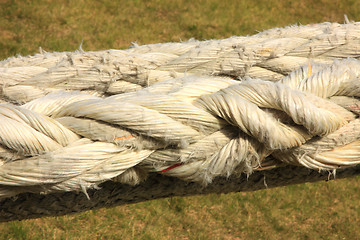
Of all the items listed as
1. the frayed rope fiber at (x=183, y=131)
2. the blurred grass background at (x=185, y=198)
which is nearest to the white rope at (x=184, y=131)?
the frayed rope fiber at (x=183, y=131)

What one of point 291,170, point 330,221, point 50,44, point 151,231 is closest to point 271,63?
point 291,170

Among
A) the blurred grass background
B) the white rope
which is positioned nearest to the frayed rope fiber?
the white rope

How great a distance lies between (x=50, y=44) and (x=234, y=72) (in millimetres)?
1536

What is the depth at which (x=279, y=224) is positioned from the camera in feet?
6.10

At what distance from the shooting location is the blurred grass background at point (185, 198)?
5.69 feet

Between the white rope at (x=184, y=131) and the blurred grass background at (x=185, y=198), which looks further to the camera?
the blurred grass background at (x=185, y=198)

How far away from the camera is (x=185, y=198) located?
1.86 m

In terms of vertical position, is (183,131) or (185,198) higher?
(183,131)

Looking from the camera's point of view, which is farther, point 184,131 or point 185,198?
point 185,198

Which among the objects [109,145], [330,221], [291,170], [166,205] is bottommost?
[330,221]

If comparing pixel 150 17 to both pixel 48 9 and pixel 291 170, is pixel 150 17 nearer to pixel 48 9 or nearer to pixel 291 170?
pixel 48 9

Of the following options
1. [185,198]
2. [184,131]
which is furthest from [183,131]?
[185,198]

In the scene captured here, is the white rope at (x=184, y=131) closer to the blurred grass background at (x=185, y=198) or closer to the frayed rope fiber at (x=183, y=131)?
the frayed rope fiber at (x=183, y=131)

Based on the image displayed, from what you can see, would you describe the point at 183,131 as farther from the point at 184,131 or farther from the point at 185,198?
the point at 185,198
